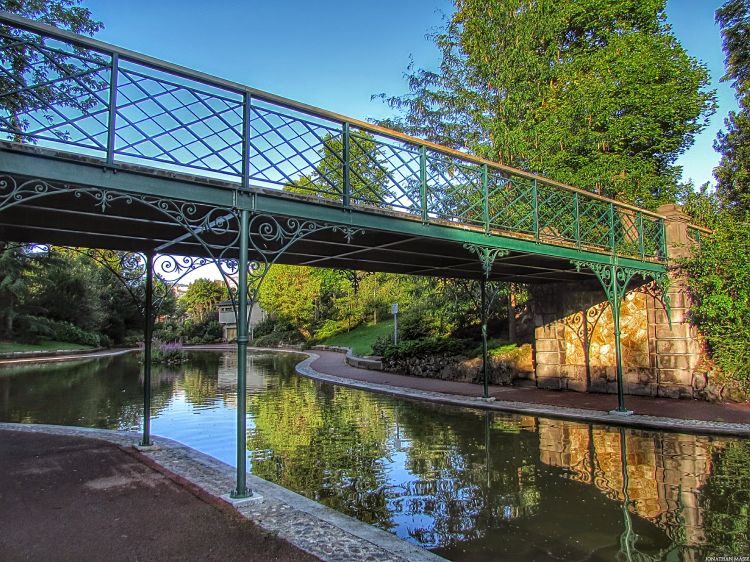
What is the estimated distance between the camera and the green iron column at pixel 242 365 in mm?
5152

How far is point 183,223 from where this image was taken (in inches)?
203

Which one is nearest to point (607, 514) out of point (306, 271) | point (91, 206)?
point (91, 206)

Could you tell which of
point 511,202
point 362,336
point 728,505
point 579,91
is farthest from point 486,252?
point 362,336

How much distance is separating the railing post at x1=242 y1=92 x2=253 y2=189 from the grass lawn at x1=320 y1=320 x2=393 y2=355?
73.1ft

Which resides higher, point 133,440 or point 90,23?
point 90,23

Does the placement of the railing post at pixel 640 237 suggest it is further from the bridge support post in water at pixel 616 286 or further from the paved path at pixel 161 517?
the paved path at pixel 161 517

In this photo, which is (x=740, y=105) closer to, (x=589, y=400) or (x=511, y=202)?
(x=589, y=400)

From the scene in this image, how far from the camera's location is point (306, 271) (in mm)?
38656

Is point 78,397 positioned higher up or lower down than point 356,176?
lower down

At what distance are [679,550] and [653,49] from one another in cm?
1856

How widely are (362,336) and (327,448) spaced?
83.7ft

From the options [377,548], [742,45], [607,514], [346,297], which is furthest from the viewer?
[346,297]

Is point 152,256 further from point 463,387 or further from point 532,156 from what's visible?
point 532,156

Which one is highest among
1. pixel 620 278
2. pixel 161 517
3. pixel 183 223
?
pixel 183 223
